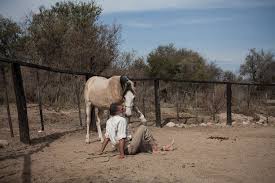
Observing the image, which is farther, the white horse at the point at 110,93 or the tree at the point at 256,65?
the tree at the point at 256,65

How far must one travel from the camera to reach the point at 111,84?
7723 mm

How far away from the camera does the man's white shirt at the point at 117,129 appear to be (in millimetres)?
5996

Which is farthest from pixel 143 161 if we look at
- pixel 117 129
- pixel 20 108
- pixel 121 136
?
pixel 20 108

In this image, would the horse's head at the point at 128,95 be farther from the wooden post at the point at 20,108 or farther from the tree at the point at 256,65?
the tree at the point at 256,65

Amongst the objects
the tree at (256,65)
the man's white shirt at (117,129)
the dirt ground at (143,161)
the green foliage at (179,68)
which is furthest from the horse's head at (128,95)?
the tree at (256,65)

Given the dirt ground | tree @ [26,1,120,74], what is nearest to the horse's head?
the dirt ground

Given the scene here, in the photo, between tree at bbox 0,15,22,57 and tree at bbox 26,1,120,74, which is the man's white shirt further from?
tree at bbox 0,15,22,57

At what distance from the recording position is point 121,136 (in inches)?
235

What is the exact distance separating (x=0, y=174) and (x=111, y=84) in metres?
3.34

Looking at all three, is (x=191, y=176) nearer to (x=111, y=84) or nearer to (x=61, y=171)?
(x=61, y=171)

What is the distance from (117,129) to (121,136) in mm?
202

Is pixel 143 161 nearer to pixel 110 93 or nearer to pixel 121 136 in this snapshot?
pixel 121 136

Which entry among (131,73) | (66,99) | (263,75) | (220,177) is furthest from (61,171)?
(263,75)

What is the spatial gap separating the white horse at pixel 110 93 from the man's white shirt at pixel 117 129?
0.72 m
